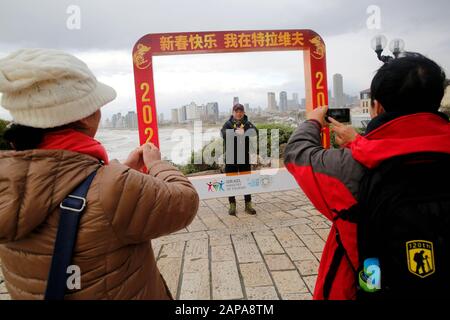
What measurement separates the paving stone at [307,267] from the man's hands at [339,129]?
206cm

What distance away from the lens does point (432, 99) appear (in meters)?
0.92

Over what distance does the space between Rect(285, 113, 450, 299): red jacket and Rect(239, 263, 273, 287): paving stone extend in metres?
1.67

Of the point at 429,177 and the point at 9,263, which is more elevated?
the point at 429,177

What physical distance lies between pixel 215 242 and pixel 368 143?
3.10 meters

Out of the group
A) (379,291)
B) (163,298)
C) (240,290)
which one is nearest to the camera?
(379,291)

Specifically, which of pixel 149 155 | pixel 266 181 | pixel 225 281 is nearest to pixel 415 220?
pixel 149 155

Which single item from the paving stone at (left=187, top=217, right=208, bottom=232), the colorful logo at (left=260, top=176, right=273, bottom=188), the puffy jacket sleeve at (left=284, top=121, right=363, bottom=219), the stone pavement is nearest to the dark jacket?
the colorful logo at (left=260, top=176, right=273, bottom=188)

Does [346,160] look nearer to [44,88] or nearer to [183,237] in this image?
[44,88]

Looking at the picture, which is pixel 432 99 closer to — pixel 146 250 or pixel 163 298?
pixel 146 250

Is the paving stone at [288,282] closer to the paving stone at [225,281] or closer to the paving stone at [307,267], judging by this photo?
the paving stone at [307,267]

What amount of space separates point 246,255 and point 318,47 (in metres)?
3.51

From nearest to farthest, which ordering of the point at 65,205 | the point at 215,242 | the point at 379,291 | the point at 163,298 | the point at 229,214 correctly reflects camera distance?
the point at 65,205 < the point at 379,291 < the point at 163,298 < the point at 215,242 < the point at 229,214

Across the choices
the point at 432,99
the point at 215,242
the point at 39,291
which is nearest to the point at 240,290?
the point at 215,242

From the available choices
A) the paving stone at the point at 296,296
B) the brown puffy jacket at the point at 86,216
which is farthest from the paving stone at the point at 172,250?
the brown puffy jacket at the point at 86,216
